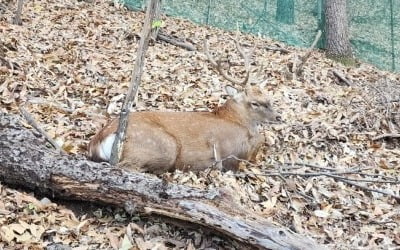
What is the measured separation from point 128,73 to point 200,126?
9.25 ft

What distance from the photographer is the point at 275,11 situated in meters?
15.5

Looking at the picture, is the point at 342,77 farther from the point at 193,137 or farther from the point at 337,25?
the point at 193,137

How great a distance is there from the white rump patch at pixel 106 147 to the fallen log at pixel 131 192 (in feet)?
1.83

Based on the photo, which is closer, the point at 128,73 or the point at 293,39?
the point at 128,73

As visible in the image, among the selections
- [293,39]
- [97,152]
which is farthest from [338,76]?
[97,152]

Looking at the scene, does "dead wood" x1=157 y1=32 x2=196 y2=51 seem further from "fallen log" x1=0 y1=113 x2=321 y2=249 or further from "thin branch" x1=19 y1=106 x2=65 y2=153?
"fallen log" x1=0 y1=113 x2=321 y2=249

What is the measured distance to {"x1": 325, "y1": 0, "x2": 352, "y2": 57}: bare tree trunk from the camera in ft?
45.7

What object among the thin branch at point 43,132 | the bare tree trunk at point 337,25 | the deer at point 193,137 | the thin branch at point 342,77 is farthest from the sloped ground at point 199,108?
the bare tree trunk at point 337,25

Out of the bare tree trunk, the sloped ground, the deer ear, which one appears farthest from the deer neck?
the bare tree trunk

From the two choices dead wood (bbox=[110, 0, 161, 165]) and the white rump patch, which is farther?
the white rump patch

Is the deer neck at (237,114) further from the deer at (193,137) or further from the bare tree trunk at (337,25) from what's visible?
the bare tree trunk at (337,25)

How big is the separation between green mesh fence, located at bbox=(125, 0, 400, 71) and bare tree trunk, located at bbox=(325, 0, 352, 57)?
48 cm

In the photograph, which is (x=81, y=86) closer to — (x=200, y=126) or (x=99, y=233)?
(x=200, y=126)

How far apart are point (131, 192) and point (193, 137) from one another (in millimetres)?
1781
